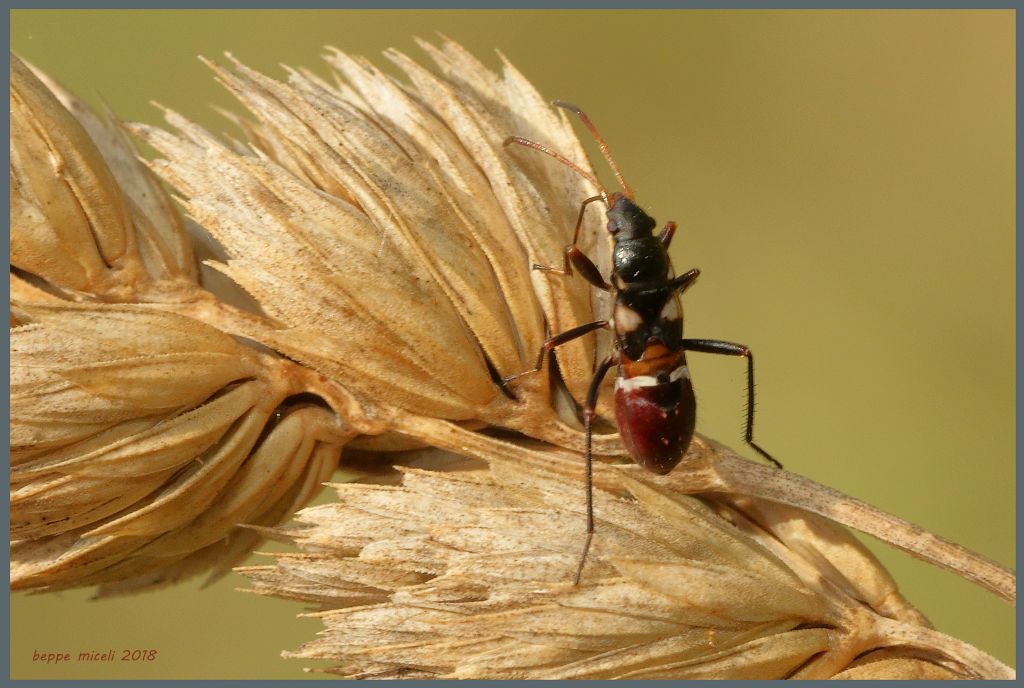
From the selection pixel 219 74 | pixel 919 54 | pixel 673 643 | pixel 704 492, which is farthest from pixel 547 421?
pixel 919 54

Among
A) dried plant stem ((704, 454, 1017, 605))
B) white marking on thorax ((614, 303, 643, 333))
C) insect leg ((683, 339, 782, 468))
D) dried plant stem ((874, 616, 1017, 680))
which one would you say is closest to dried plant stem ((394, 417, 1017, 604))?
dried plant stem ((704, 454, 1017, 605))

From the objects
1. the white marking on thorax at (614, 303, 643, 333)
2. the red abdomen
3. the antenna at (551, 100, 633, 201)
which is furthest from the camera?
the antenna at (551, 100, 633, 201)

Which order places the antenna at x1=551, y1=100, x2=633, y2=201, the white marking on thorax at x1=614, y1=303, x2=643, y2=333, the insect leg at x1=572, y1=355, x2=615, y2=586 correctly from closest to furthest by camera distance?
the insect leg at x1=572, y1=355, x2=615, y2=586 → the white marking on thorax at x1=614, y1=303, x2=643, y2=333 → the antenna at x1=551, y1=100, x2=633, y2=201

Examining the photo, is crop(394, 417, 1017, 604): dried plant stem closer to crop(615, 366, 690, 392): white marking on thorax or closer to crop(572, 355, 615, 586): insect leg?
crop(572, 355, 615, 586): insect leg

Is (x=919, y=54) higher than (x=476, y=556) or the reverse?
higher

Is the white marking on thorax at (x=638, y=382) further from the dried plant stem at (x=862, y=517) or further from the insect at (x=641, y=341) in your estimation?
the dried plant stem at (x=862, y=517)

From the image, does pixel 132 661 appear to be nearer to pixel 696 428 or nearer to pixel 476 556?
pixel 476 556
